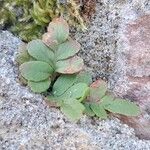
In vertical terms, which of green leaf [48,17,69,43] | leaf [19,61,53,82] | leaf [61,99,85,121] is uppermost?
green leaf [48,17,69,43]

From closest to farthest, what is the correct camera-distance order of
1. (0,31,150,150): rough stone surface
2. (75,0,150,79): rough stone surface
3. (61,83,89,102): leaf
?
(0,31,150,150): rough stone surface → (61,83,89,102): leaf → (75,0,150,79): rough stone surface

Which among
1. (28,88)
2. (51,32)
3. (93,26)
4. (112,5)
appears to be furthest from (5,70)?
(112,5)

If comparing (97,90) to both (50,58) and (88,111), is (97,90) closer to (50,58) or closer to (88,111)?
(88,111)

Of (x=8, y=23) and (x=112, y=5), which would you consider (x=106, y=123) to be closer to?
(x=112, y=5)

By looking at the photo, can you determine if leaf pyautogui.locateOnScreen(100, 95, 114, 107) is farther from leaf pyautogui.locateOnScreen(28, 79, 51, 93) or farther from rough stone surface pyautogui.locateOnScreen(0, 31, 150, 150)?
leaf pyautogui.locateOnScreen(28, 79, 51, 93)

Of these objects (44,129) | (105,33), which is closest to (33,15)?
(105,33)

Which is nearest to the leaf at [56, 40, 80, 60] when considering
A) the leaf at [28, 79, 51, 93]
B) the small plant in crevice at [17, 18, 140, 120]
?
the small plant in crevice at [17, 18, 140, 120]
